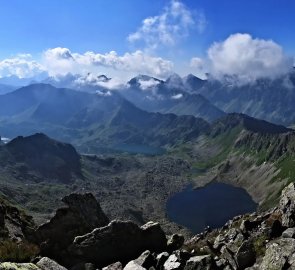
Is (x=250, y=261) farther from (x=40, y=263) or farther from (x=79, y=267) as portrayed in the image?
(x=40, y=263)

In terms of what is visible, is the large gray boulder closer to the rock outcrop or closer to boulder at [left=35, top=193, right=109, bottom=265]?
boulder at [left=35, top=193, right=109, bottom=265]

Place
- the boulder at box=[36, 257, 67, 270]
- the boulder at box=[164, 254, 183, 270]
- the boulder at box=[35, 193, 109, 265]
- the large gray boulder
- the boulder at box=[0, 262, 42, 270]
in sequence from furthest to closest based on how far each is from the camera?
the boulder at box=[35, 193, 109, 265]
the large gray boulder
the boulder at box=[164, 254, 183, 270]
the boulder at box=[36, 257, 67, 270]
the boulder at box=[0, 262, 42, 270]

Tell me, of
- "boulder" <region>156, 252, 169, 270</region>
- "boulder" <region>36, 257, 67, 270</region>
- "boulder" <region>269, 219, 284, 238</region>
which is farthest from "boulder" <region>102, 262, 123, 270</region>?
"boulder" <region>269, 219, 284, 238</region>

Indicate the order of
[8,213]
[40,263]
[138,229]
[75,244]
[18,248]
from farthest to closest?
[8,213] < [138,229] < [75,244] < [18,248] < [40,263]

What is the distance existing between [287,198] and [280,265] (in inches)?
785

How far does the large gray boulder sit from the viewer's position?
39406 mm

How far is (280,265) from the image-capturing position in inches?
1235

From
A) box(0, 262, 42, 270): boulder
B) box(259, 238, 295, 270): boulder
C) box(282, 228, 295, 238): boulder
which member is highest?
box(0, 262, 42, 270): boulder

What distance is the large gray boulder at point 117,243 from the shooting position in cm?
3941

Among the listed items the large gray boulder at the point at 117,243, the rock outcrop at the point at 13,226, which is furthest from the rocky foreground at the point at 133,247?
the rock outcrop at the point at 13,226

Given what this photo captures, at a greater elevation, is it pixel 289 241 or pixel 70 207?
pixel 70 207

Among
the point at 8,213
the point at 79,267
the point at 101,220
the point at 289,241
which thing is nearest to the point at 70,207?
the point at 101,220

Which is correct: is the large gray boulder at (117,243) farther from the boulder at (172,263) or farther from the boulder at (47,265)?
the boulder at (172,263)

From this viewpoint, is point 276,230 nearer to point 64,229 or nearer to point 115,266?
point 115,266
